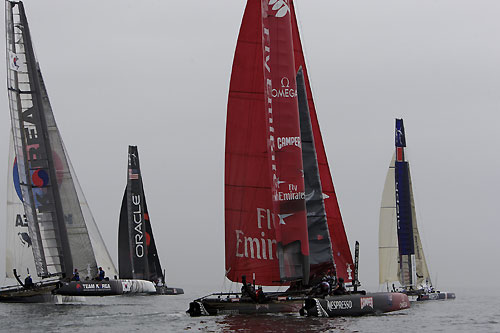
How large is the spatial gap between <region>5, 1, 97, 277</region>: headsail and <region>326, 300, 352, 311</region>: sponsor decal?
57.4ft

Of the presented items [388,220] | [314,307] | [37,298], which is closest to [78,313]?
[37,298]

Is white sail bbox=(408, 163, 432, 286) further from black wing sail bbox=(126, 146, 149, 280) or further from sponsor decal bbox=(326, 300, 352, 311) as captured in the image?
sponsor decal bbox=(326, 300, 352, 311)

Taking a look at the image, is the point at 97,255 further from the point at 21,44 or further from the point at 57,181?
the point at 21,44

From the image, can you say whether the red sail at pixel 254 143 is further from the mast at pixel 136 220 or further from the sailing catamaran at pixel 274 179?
the mast at pixel 136 220

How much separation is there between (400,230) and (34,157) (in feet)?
70.2

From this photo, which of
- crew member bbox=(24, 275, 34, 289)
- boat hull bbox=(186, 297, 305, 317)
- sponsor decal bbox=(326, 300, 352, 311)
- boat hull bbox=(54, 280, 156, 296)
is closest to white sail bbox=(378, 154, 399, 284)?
boat hull bbox=(54, 280, 156, 296)

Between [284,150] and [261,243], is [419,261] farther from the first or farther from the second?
[284,150]

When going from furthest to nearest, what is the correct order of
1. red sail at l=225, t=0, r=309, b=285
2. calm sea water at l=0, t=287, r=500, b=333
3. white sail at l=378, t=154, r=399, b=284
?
white sail at l=378, t=154, r=399, b=284 → red sail at l=225, t=0, r=309, b=285 → calm sea water at l=0, t=287, r=500, b=333

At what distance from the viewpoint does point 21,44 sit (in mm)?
41656

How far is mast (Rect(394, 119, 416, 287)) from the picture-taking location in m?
51.8

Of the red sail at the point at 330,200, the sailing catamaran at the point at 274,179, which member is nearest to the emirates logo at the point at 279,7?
the sailing catamaran at the point at 274,179

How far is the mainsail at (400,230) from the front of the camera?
51875 mm

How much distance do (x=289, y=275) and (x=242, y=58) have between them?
7.33m

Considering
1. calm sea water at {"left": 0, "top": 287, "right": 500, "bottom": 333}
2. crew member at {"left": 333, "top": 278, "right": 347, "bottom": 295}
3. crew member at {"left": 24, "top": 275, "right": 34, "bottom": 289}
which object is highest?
crew member at {"left": 24, "top": 275, "right": 34, "bottom": 289}
